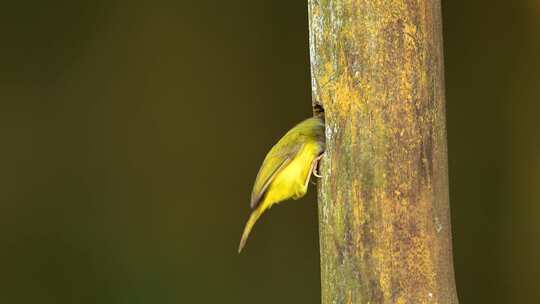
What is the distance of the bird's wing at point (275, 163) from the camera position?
3607 mm

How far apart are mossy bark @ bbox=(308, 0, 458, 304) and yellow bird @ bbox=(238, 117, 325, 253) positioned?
1.13 ft

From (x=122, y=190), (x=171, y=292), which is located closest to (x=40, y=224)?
(x=122, y=190)

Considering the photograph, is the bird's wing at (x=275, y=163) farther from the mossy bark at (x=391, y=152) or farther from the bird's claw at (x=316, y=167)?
the mossy bark at (x=391, y=152)

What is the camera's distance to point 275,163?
12.1ft

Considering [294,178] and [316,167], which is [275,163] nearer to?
[294,178]

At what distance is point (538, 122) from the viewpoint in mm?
5652

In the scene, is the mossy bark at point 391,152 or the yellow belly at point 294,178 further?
the yellow belly at point 294,178

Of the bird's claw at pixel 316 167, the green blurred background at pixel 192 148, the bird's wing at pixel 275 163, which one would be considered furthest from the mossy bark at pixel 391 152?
the green blurred background at pixel 192 148

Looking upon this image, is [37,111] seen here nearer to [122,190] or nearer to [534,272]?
[122,190]

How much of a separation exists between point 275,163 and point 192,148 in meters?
2.10

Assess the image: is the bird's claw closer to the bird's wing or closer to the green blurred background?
the bird's wing

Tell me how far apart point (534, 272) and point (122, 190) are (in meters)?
2.56

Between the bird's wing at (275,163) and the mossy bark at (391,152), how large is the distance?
20.0 inches

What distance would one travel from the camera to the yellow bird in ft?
11.4
